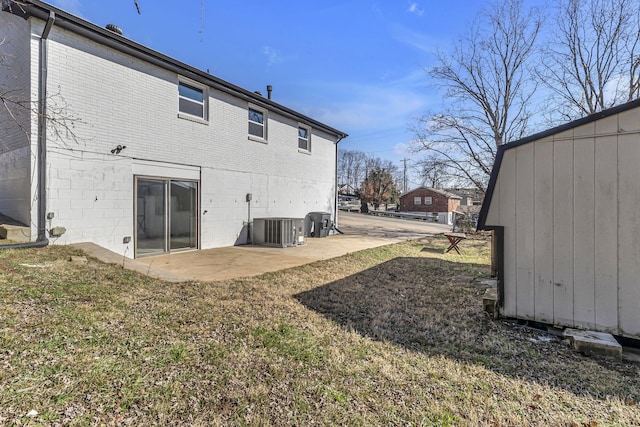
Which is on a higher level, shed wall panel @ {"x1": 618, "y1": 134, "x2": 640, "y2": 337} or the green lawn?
shed wall panel @ {"x1": 618, "y1": 134, "x2": 640, "y2": 337}

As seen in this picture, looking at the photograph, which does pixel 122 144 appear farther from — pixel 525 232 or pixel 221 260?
pixel 525 232

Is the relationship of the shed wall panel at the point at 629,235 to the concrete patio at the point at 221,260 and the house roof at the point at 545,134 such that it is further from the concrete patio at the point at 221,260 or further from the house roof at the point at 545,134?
the concrete patio at the point at 221,260

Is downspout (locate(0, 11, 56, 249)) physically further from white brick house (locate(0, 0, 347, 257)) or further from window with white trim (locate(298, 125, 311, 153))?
window with white trim (locate(298, 125, 311, 153))

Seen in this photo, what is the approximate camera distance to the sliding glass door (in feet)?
26.7

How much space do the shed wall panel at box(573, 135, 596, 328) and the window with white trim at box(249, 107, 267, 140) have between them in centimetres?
970

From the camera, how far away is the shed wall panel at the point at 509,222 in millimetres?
4188

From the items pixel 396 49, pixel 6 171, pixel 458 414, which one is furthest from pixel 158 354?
pixel 396 49

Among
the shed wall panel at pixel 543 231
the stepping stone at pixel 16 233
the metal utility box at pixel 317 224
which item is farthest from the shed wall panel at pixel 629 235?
the metal utility box at pixel 317 224

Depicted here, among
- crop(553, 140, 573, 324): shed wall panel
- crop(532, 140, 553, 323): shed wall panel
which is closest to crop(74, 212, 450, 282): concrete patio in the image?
crop(532, 140, 553, 323): shed wall panel

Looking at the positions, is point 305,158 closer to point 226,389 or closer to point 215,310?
point 215,310

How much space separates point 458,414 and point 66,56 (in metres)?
9.09

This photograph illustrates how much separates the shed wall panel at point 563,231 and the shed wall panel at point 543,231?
0.13 feet

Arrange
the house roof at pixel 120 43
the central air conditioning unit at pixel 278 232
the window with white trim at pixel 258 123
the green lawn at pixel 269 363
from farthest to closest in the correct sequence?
the window with white trim at pixel 258 123, the central air conditioning unit at pixel 278 232, the house roof at pixel 120 43, the green lawn at pixel 269 363

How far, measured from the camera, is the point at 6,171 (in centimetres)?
745
